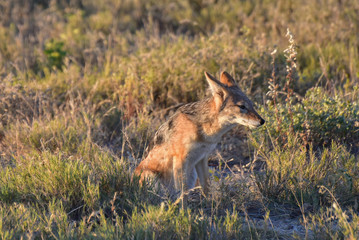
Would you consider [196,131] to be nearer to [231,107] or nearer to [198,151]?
[198,151]

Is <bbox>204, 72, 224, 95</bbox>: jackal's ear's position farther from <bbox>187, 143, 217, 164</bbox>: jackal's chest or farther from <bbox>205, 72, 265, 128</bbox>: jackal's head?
<bbox>187, 143, 217, 164</bbox>: jackal's chest

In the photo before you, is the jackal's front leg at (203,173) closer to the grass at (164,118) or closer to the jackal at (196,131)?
the jackal at (196,131)

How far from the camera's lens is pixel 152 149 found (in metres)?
5.11

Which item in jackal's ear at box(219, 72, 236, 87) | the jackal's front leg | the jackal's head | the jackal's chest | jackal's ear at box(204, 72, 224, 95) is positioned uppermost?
jackal's ear at box(204, 72, 224, 95)

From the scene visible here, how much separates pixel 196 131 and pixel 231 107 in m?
0.41

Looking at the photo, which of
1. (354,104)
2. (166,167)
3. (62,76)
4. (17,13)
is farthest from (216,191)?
(17,13)

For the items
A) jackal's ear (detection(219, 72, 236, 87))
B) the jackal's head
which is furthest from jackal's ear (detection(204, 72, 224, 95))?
jackal's ear (detection(219, 72, 236, 87))

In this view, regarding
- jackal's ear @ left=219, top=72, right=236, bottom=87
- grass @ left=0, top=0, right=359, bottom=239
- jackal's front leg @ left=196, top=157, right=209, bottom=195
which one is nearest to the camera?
grass @ left=0, top=0, right=359, bottom=239

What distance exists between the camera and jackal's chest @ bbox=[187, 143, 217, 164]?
4684mm

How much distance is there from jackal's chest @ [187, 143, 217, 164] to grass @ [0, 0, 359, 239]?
367 mm

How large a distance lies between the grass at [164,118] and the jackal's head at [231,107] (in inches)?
16.6

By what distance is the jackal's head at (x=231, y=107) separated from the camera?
4.68 meters

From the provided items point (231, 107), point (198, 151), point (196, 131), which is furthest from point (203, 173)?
point (231, 107)

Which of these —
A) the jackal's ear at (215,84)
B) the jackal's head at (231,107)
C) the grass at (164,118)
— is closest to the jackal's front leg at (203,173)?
the grass at (164,118)
